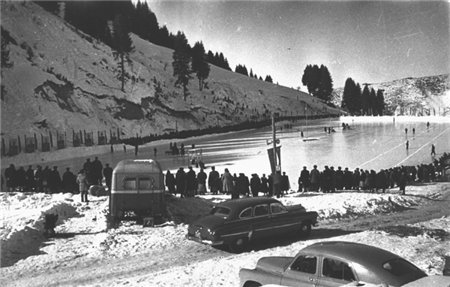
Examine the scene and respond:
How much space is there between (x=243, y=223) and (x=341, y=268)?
605 centimetres

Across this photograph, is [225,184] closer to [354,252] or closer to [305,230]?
[305,230]

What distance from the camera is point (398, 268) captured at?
6.49m

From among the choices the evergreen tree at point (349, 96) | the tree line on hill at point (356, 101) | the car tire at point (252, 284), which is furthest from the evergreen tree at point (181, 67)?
the car tire at point (252, 284)

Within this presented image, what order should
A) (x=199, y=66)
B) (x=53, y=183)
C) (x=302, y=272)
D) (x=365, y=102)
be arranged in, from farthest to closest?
(x=365, y=102)
(x=199, y=66)
(x=53, y=183)
(x=302, y=272)

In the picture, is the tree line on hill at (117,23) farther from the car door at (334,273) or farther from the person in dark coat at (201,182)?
the car door at (334,273)

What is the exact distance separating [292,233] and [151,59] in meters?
91.7

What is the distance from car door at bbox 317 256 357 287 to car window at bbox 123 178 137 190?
32.5ft

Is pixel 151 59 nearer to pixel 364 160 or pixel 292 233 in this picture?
pixel 364 160

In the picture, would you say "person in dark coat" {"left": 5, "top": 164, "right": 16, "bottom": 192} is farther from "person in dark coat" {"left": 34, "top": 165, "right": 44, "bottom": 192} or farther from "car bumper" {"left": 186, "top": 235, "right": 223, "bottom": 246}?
"car bumper" {"left": 186, "top": 235, "right": 223, "bottom": 246}

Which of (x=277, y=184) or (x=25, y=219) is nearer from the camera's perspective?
(x=25, y=219)

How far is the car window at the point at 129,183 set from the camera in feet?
51.0

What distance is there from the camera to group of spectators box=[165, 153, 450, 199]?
20953 millimetres

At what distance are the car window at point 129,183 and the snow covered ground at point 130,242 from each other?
4.16 feet

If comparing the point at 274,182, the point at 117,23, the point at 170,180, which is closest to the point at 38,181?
the point at 170,180
